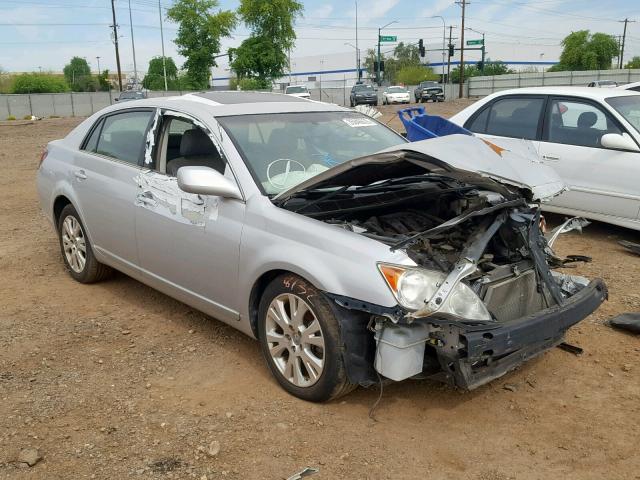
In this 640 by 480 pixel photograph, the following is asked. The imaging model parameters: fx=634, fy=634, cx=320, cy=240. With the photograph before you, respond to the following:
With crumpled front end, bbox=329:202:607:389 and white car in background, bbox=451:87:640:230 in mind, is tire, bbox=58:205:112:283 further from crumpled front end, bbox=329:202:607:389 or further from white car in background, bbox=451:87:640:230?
white car in background, bbox=451:87:640:230

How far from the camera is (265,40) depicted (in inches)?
2167

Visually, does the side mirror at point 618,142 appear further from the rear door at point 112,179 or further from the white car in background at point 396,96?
the white car in background at point 396,96

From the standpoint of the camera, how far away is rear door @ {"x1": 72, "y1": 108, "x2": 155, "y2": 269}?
15.3ft

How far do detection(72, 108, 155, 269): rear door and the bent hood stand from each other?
1.52m

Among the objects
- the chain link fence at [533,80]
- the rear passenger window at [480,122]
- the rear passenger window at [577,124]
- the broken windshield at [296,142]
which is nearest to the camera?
the broken windshield at [296,142]

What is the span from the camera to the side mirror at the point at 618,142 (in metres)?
6.33

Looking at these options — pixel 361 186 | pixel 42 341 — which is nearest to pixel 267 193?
pixel 361 186

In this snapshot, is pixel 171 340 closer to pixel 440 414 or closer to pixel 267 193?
pixel 267 193

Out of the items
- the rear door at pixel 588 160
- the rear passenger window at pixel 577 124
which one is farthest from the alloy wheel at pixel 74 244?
the rear passenger window at pixel 577 124

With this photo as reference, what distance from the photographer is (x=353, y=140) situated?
4.51 metres

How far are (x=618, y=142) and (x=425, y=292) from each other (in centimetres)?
435

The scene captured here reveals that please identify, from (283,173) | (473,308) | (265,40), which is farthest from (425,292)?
(265,40)

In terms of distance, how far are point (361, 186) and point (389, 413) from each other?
52.6 inches

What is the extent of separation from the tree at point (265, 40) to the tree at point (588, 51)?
146 ft
